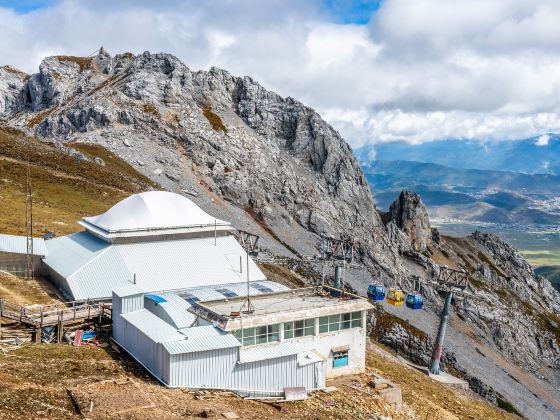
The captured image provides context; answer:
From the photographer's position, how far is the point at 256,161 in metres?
155

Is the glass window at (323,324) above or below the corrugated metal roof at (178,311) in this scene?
below

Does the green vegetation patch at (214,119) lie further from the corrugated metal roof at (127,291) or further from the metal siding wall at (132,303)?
the metal siding wall at (132,303)

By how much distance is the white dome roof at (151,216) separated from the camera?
5712 centimetres

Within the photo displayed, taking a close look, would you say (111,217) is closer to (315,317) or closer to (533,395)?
(315,317)

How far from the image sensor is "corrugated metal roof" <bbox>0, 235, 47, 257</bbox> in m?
54.9

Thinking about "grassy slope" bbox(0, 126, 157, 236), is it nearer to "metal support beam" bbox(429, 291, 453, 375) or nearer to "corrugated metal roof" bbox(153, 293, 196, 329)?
"corrugated metal roof" bbox(153, 293, 196, 329)

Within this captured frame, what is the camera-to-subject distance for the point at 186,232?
5825 cm

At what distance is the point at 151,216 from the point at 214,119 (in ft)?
359

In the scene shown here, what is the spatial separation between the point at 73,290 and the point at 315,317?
76.5ft

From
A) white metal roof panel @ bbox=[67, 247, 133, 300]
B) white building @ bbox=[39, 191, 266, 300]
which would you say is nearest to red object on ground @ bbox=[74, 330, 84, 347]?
white metal roof panel @ bbox=[67, 247, 133, 300]

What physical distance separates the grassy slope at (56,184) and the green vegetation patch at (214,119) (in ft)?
119

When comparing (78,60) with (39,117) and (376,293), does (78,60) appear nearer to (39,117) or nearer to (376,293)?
(39,117)

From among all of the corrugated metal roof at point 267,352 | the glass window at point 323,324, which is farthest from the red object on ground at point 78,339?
the glass window at point 323,324

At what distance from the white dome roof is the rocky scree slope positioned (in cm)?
5271
